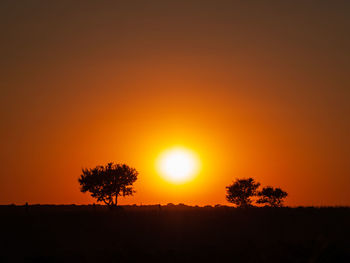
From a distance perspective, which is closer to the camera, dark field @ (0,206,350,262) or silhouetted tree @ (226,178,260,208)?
dark field @ (0,206,350,262)

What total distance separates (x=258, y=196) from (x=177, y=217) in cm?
5569

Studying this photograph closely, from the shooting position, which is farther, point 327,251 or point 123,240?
point 123,240

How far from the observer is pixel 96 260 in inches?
1581

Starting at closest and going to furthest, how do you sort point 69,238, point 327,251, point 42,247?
1. point 327,251
2. point 42,247
3. point 69,238

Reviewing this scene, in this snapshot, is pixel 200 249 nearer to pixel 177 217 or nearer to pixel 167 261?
pixel 167 261

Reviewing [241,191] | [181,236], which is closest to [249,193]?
[241,191]

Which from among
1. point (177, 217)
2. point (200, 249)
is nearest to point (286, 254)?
point (200, 249)

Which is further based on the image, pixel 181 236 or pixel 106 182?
pixel 106 182

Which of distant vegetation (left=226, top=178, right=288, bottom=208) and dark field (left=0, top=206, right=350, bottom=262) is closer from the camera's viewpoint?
dark field (left=0, top=206, right=350, bottom=262)

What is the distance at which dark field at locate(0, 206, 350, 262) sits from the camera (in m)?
39.3

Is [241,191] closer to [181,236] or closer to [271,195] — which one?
[271,195]

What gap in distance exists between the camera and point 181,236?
170ft

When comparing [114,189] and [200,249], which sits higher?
[114,189]

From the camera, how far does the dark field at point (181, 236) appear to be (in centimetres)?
3931
